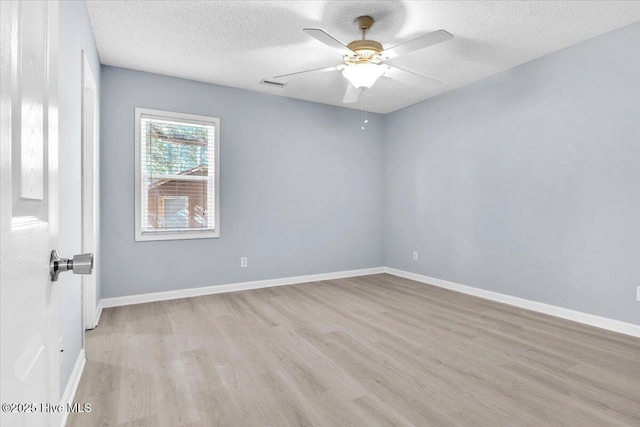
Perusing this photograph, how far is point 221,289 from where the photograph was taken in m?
4.17

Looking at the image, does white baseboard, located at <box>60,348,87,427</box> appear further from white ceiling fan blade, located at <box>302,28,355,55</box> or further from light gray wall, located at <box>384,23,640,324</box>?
light gray wall, located at <box>384,23,640,324</box>

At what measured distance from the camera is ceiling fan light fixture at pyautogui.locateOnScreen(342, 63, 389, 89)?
2713 millimetres

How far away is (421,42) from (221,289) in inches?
133

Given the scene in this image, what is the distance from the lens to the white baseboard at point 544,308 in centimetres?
288

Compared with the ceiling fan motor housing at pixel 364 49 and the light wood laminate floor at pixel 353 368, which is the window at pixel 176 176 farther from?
the ceiling fan motor housing at pixel 364 49

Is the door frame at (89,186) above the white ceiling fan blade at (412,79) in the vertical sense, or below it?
below

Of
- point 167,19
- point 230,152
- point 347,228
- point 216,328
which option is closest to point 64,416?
point 216,328

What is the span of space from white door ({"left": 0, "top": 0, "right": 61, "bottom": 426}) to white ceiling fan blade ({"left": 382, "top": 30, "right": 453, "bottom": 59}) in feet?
7.09

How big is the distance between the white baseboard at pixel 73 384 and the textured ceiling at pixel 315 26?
2.53 metres

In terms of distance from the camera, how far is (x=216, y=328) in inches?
117

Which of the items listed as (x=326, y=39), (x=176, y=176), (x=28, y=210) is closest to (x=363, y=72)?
(x=326, y=39)

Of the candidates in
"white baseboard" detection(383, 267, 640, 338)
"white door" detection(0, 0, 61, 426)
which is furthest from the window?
"white door" detection(0, 0, 61, 426)

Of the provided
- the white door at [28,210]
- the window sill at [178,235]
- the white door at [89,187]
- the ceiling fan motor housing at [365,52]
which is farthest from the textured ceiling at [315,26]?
the white door at [28,210]

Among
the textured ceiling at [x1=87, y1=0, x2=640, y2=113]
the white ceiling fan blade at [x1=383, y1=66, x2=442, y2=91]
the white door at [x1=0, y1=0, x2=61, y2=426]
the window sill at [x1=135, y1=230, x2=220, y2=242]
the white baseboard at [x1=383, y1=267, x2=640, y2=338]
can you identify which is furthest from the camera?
the window sill at [x1=135, y1=230, x2=220, y2=242]
